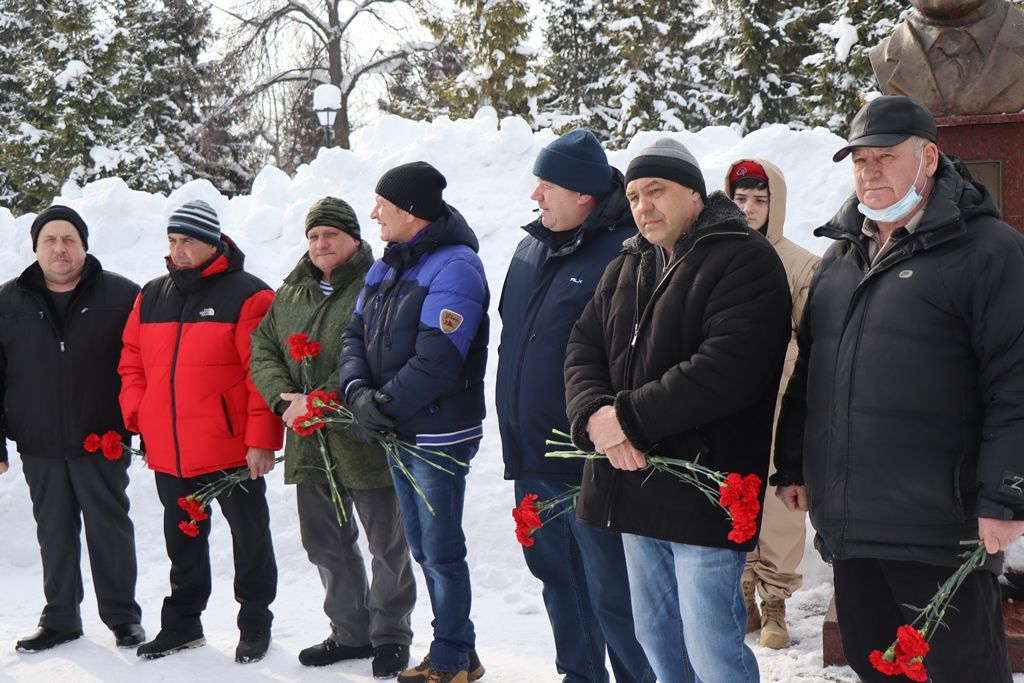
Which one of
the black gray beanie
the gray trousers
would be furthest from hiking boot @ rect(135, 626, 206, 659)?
the black gray beanie

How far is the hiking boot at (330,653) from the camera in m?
4.59

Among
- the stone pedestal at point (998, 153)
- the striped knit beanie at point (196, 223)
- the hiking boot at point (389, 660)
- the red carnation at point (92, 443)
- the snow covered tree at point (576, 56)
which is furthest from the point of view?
the snow covered tree at point (576, 56)

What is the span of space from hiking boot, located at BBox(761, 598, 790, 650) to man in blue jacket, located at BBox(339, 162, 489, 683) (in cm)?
130

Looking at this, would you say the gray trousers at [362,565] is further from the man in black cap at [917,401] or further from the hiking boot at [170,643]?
the man in black cap at [917,401]

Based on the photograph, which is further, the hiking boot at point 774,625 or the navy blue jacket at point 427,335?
the hiking boot at point 774,625

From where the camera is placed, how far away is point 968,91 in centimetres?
457

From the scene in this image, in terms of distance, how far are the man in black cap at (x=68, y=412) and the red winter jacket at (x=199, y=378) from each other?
0.30 m

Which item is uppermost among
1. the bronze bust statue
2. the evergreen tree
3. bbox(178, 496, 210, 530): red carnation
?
the evergreen tree

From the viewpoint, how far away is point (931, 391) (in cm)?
262

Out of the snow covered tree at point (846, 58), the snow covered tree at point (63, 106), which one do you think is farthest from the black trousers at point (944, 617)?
the snow covered tree at point (63, 106)

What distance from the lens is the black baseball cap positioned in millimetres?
2764

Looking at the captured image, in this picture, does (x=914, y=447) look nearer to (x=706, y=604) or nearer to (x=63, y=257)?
(x=706, y=604)

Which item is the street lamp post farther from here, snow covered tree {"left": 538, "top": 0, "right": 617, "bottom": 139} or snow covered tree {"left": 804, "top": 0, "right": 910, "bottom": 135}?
snow covered tree {"left": 538, "top": 0, "right": 617, "bottom": 139}

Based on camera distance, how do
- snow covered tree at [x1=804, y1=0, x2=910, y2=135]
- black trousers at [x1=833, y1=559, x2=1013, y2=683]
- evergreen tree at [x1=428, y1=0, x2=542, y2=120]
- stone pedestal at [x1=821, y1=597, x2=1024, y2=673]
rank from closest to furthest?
1. black trousers at [x1=833, y1=559, x2=1013, y2=683]
2. stone pedestal at [x1=821, y1=597, x2=1024, y2=673]
3. snow covered tree at [x1=804, y1=0, x2=910, y2=135]
4. evergreen tree at [x1=428, y1=0, x2=542, y2=120]
